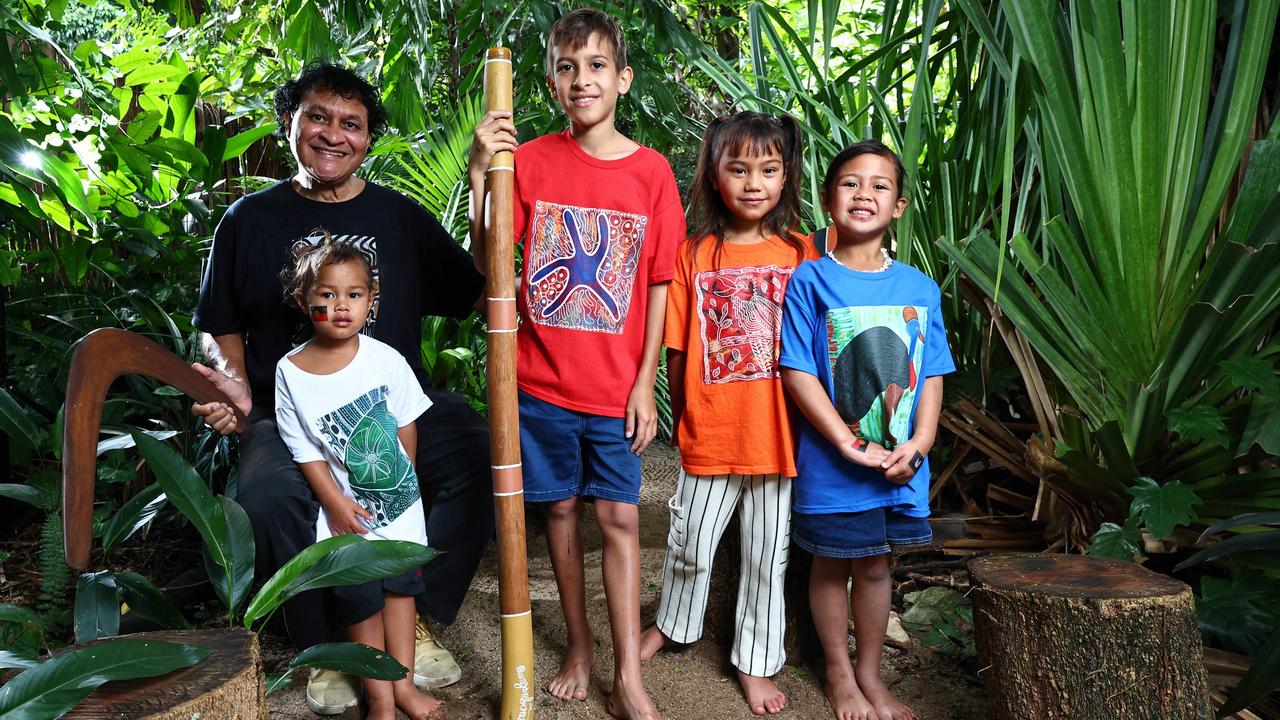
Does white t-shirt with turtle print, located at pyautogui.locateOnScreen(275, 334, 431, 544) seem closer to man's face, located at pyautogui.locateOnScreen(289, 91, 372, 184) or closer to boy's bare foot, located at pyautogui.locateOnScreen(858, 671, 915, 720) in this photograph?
man's face, located at pyautogui.locateOnScreen(289, 91, 372, 184)

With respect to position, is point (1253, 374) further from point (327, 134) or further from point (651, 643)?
point (327, 134)

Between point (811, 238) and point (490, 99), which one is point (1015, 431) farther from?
point (490, 99)

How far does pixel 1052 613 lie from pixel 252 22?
4332 millimetres

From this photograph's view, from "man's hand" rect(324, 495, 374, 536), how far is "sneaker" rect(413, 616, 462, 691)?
38 cm

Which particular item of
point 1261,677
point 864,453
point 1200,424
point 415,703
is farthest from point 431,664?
point 1200,424

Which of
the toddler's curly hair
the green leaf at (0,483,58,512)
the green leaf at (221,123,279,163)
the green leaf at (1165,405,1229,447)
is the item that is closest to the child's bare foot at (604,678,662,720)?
the toddler's curly hair

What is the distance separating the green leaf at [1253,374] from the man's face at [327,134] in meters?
2.05

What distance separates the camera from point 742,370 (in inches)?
81.4

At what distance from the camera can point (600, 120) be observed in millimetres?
1975

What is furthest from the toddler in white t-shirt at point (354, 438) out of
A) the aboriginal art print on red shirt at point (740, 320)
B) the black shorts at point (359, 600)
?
the aboriginal art print on red shirt at point (740, 320)

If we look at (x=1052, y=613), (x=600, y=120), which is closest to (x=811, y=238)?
(x=600, y=120)

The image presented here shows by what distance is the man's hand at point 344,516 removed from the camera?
196 centimetres

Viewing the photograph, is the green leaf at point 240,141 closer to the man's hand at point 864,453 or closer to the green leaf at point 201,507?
the green leaf at point 201,507

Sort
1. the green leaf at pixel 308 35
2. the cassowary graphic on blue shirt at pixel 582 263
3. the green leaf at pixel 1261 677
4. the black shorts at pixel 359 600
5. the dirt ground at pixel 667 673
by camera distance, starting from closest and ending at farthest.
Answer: the green leaf at pixel 1261 677, the black shorts at pixel 359 600, the cassowary graphic on blue shirt at pixel 582 263, the dirt ground at pixel 667 673, the green leaf at pixel 308 35
